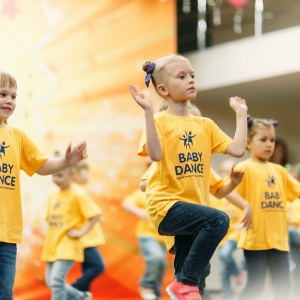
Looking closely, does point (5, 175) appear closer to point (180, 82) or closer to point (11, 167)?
point (11, 167)

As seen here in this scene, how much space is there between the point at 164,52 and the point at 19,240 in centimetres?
521

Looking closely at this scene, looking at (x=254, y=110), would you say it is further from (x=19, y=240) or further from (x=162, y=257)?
(x=19, y=240)

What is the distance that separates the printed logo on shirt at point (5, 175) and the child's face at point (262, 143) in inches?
74.0

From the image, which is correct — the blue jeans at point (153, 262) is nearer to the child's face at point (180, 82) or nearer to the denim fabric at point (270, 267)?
the denim fabric at point (270, 267)

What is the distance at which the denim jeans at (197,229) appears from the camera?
3.46 m

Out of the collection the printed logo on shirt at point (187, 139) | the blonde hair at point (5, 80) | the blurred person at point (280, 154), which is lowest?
the printed logo on shirt at point (187, 139)

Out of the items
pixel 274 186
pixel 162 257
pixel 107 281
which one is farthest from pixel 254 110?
pixel 274 186

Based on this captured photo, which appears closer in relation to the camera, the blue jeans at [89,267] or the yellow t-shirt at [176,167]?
the yellow t-shirt at [176,167]

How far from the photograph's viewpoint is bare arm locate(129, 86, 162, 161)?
3.41 metres

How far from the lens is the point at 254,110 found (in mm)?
10922

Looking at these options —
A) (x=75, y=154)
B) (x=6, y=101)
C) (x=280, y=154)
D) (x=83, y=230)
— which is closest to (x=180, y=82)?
(x=75, y=154)

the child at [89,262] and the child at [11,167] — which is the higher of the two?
the child at [11,167]

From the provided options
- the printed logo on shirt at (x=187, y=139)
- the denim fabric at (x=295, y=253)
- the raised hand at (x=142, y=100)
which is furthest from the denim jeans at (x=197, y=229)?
the denim fabric at (x=295, y=253)

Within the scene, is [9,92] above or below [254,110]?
below
